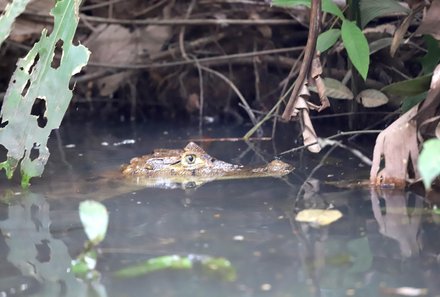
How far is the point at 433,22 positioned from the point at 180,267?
1444 millimetres

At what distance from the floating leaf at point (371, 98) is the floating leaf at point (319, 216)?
1.17 metres

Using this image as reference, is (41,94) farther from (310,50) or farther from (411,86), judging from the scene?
(411,86)

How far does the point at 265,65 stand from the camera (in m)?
4.86

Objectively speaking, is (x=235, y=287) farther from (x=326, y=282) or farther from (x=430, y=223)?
(x=430, y=223)

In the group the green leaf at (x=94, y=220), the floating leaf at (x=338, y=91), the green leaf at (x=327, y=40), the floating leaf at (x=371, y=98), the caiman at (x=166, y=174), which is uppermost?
the green leaf at (x=327, y=40)

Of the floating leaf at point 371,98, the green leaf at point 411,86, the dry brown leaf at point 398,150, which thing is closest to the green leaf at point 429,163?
the dry brown leaf at point 398,150

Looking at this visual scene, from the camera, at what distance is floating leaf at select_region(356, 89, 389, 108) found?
11.0 feet

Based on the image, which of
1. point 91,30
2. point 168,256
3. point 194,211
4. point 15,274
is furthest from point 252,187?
point 91,30

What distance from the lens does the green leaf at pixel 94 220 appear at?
1.68m

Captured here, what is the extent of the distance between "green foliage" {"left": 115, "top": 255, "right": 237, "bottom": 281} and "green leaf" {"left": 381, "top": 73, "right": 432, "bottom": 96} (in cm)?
110

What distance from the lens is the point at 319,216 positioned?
2.24 m

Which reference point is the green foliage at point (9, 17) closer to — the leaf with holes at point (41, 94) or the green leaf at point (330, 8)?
the leaf with holes at point (41, 94)

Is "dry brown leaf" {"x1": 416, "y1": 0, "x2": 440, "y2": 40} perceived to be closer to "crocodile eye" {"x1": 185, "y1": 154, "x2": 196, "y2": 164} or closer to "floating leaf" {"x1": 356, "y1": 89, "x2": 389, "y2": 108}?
"floating leaf" {"x1": 356, "y1": 89, "x2": 389, "y2": 108}

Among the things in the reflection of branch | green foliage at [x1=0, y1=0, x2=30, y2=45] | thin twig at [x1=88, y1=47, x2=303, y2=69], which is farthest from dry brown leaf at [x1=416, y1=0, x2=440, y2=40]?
thin twig at [x1=88, y1=47, x2=303, y2=69]
